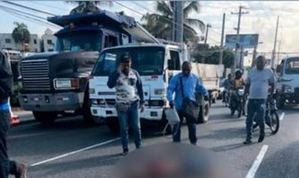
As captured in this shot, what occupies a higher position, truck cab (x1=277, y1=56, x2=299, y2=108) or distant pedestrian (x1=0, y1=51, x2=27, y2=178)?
distant pedestrian (x1=0, y1=51, x2=27, y2=178)

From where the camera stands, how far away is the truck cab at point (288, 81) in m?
18.3

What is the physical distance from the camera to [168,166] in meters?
2.50

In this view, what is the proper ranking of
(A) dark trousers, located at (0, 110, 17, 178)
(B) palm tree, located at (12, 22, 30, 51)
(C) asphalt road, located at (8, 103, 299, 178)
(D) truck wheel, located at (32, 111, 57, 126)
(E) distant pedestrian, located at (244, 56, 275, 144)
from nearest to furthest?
(A) dark trousers, located at (0, 110, 17, 178)
(C) asphalt road, located at (8, 103, 299, 178)
(E) distant pedestrian, located at (244, 56, 275, 144)
(D) truck wheel, located at (32, 111, 57, 126)
(B) palm tree, located at (12, 22, 30, 51)

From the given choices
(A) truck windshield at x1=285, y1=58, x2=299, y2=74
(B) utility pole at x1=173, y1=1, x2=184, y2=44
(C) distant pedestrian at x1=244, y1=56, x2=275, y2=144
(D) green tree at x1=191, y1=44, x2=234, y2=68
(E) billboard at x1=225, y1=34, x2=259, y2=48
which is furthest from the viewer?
(E) billboard at x1=225, y1=34, x2=259, y2=48

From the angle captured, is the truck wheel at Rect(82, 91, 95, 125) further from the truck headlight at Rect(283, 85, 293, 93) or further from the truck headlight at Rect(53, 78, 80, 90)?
the truck headlight at Rect(283, 85, 293, 93)

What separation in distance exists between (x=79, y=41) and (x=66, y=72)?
1731 millimetres

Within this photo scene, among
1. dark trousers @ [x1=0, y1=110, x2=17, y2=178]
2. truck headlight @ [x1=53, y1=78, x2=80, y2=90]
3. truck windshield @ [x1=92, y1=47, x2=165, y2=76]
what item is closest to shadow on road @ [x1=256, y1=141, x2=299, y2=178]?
truck windshield @ [x1=92, y1=47, x2=165, y2=76]

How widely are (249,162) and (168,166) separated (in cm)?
523

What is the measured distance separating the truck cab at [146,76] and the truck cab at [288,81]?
9.05 meters

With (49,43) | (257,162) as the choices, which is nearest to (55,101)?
(257,162)

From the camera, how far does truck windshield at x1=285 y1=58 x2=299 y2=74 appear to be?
1894cm

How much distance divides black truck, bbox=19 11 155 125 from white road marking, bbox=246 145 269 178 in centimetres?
503

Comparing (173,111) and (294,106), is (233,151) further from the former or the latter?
(294,106)

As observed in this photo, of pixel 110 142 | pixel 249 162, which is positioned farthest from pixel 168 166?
pixel 110 142
